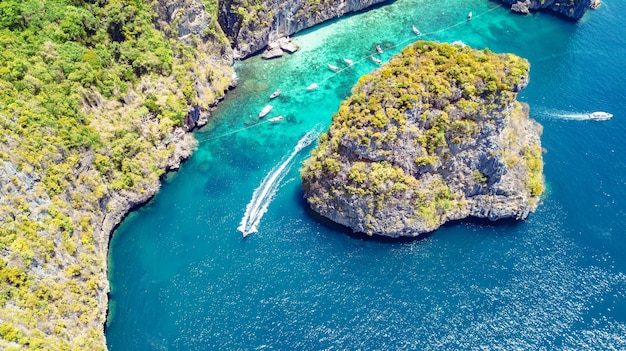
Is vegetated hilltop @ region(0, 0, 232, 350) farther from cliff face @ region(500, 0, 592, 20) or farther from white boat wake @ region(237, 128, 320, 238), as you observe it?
cliff face @ region(500, 0, 592, 20)

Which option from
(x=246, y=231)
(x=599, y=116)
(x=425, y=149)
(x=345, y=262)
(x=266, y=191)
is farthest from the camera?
(x=599, y=116)

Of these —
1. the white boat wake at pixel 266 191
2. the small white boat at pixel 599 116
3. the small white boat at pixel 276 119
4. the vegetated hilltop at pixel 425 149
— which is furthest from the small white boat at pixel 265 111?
the small white boat at pixel 599 116

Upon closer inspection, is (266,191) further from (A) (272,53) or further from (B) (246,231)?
(A) (272,53)

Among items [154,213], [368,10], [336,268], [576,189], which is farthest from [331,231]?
[368,10]

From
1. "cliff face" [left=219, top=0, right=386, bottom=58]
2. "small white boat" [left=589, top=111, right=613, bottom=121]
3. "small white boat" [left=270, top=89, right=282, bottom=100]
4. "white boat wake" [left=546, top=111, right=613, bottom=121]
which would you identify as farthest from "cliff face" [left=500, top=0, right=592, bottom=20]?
"small white boat" [left=270, top=89, right=282, bottom=100]

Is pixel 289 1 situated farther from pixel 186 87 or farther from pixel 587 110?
pixel 587 110

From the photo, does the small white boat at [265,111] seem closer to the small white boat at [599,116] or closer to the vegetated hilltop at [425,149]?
the vegetated hilltop at [425,149]

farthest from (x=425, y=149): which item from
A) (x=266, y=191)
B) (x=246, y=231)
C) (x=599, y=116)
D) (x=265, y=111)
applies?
(x=599, y=116)
